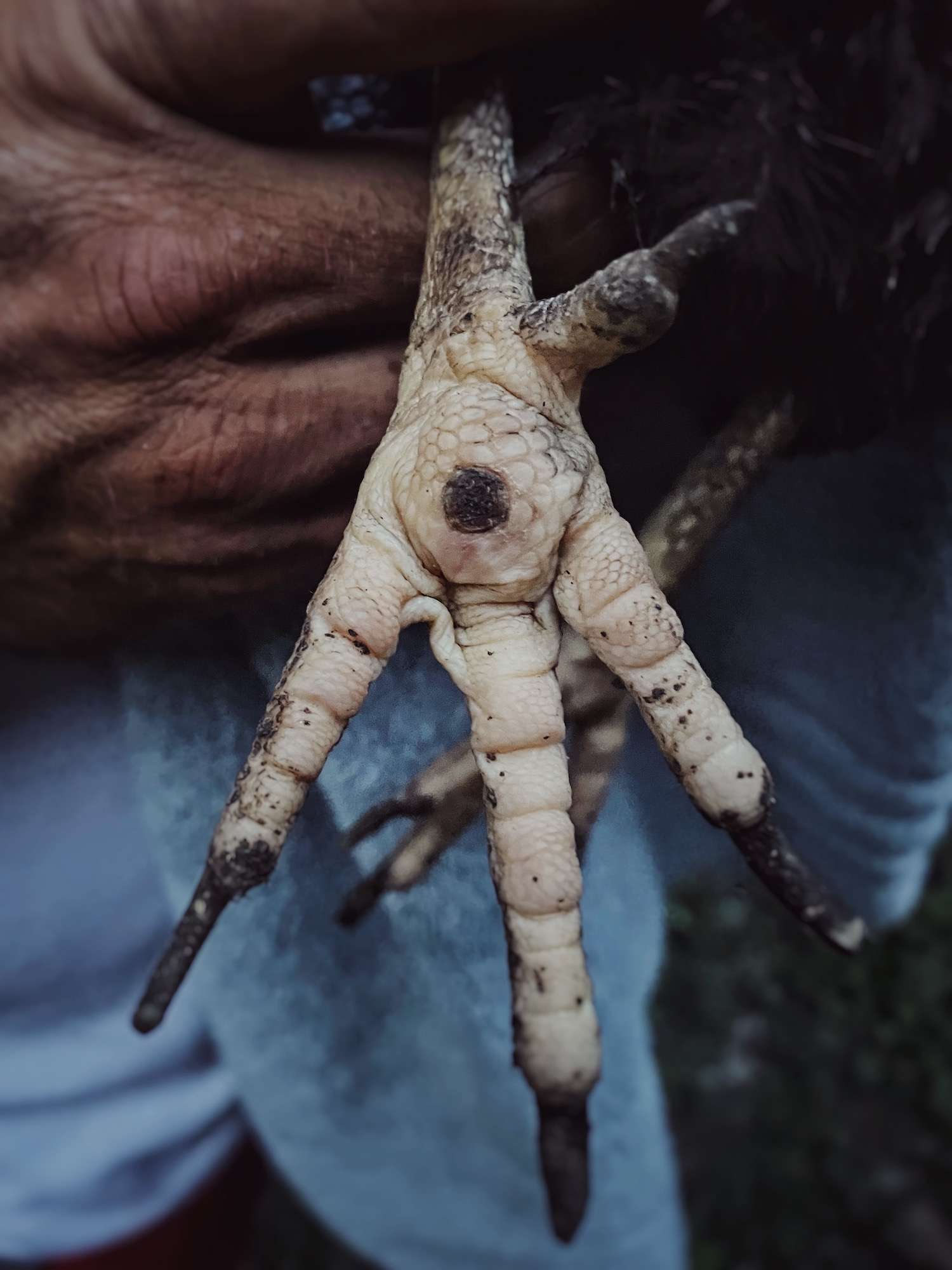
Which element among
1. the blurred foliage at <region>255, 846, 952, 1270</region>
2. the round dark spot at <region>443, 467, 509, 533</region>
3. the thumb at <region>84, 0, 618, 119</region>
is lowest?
the blurred foliage at <region>255, 846, 952, 1270</region>

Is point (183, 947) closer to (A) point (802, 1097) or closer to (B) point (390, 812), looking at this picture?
(B) point (390, 812)

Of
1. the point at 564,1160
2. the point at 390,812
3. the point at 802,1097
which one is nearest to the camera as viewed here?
the point at 564,1160

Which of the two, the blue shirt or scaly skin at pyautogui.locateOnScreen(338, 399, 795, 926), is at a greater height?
scaly skin at pyautogui.locateOnScreen(338, 399, 795, 926)

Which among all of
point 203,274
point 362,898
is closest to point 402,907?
point 362,898

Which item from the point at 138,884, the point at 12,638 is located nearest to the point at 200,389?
the point at 12,638

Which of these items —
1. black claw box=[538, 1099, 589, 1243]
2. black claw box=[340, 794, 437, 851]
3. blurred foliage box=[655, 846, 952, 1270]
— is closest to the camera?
black claw box=[538, 1099, 589, 1243]

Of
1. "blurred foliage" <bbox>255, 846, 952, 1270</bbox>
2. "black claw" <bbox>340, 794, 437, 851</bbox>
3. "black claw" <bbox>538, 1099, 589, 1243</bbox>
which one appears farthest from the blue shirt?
"blurred foliage" <bbox>255, 846, 952, 1270</bbox>

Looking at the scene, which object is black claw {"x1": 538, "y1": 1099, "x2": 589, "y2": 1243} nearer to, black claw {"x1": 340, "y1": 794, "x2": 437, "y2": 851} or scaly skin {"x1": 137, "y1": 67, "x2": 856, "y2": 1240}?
scaly skin {"x1": 137, "y1": 67, "x2": 856, "y2": 1240}
